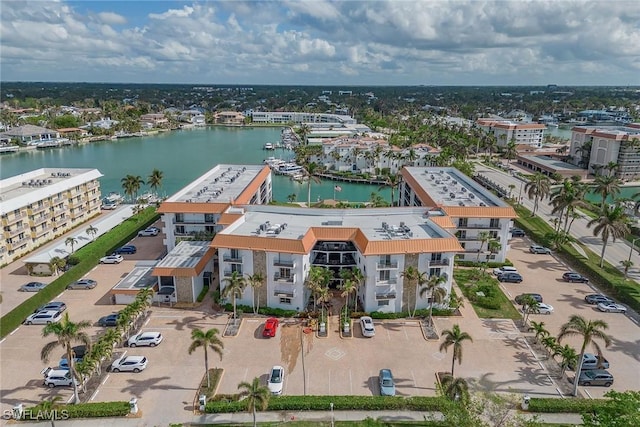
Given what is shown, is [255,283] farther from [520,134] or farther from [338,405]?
[520,134]

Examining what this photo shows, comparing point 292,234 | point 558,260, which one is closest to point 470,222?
point 558,260

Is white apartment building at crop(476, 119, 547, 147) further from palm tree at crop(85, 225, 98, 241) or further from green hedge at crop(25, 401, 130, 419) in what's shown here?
green hedge at crop(25, 401, 130, 419)

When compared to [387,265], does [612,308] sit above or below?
below

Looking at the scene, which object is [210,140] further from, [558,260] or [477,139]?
[558,260]

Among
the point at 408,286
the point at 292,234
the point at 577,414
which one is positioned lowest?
the point at 577,414

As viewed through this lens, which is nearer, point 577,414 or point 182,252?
point 577,414

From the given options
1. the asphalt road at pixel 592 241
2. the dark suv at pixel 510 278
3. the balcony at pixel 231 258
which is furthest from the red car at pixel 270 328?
the asphalt road at pixel 592 241

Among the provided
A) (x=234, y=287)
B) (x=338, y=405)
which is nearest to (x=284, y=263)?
(x=234, y=287)

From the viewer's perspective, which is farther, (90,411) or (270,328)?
(270,328)
